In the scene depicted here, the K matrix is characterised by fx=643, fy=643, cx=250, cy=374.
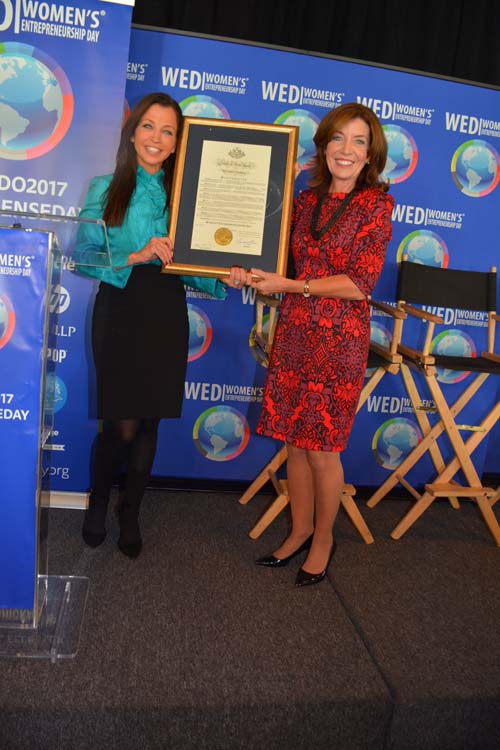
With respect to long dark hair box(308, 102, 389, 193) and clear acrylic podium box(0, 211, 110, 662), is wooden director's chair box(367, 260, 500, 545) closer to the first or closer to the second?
long dark hair box(308, 102, 389, 193)

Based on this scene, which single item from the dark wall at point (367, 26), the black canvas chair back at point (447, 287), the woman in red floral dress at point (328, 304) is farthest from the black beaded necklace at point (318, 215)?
the dark wall at point (367, 26)

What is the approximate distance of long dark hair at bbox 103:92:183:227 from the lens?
233 centimetres

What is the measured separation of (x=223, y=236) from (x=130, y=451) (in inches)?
37.1

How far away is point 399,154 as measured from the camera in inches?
127

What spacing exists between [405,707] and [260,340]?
1.64 m

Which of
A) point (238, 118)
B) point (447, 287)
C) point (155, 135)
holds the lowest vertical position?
point (447, 287)

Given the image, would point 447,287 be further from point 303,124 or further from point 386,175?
point 303,124

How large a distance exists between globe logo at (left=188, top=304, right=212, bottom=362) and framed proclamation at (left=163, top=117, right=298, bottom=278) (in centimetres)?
96

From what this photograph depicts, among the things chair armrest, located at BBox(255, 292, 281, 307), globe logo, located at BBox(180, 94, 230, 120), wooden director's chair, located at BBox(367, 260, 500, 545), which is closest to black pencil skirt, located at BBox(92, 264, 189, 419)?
chair armrest, located at BBox(255, 292, 281, 307)

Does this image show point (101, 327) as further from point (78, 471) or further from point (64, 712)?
point (64, 712)

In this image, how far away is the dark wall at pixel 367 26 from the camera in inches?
143

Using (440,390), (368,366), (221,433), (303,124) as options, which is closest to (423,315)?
(368,366)

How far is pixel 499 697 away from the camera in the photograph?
6.46 ft

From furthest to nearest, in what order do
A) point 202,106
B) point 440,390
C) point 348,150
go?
point 440,390 < point 202,106 < point 348,150
